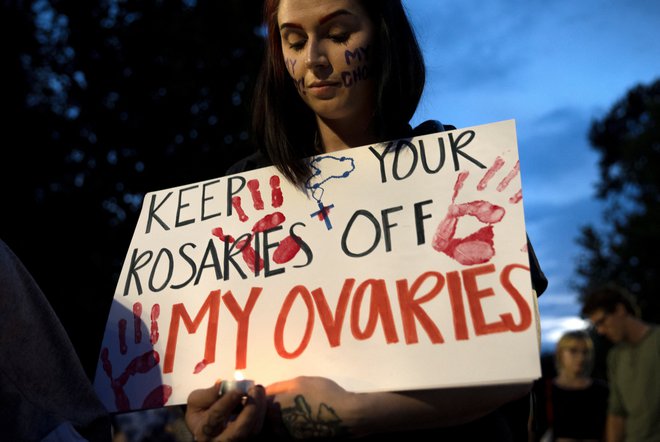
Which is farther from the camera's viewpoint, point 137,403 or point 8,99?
point 8,99

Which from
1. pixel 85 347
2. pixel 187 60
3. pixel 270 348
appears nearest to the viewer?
pixel 270 348

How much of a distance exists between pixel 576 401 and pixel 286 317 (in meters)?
5.37

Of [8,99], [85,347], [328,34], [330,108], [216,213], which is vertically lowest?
[85,347]

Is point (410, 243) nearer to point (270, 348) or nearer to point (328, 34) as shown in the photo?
point (270, 348)

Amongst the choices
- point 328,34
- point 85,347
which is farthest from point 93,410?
point 85,347

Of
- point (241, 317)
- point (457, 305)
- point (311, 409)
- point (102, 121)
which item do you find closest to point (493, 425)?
point (457, 305)

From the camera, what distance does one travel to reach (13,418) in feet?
5.58

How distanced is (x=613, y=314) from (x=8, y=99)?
9.85m

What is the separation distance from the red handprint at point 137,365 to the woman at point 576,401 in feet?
17.5

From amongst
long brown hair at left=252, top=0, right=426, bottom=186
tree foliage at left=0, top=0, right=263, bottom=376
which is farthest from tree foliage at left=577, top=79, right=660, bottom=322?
long brown hair at left=252, top=0, right=426, bottom=186

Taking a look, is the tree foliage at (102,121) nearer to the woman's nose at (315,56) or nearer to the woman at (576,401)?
the woman at (576,401)

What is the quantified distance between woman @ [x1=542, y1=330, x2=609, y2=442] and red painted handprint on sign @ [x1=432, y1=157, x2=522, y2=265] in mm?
5184

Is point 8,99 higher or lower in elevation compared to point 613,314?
higher

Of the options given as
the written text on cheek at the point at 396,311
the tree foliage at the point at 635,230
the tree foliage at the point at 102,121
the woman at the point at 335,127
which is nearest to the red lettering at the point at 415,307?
the written text on cheek at the point at 396,311
